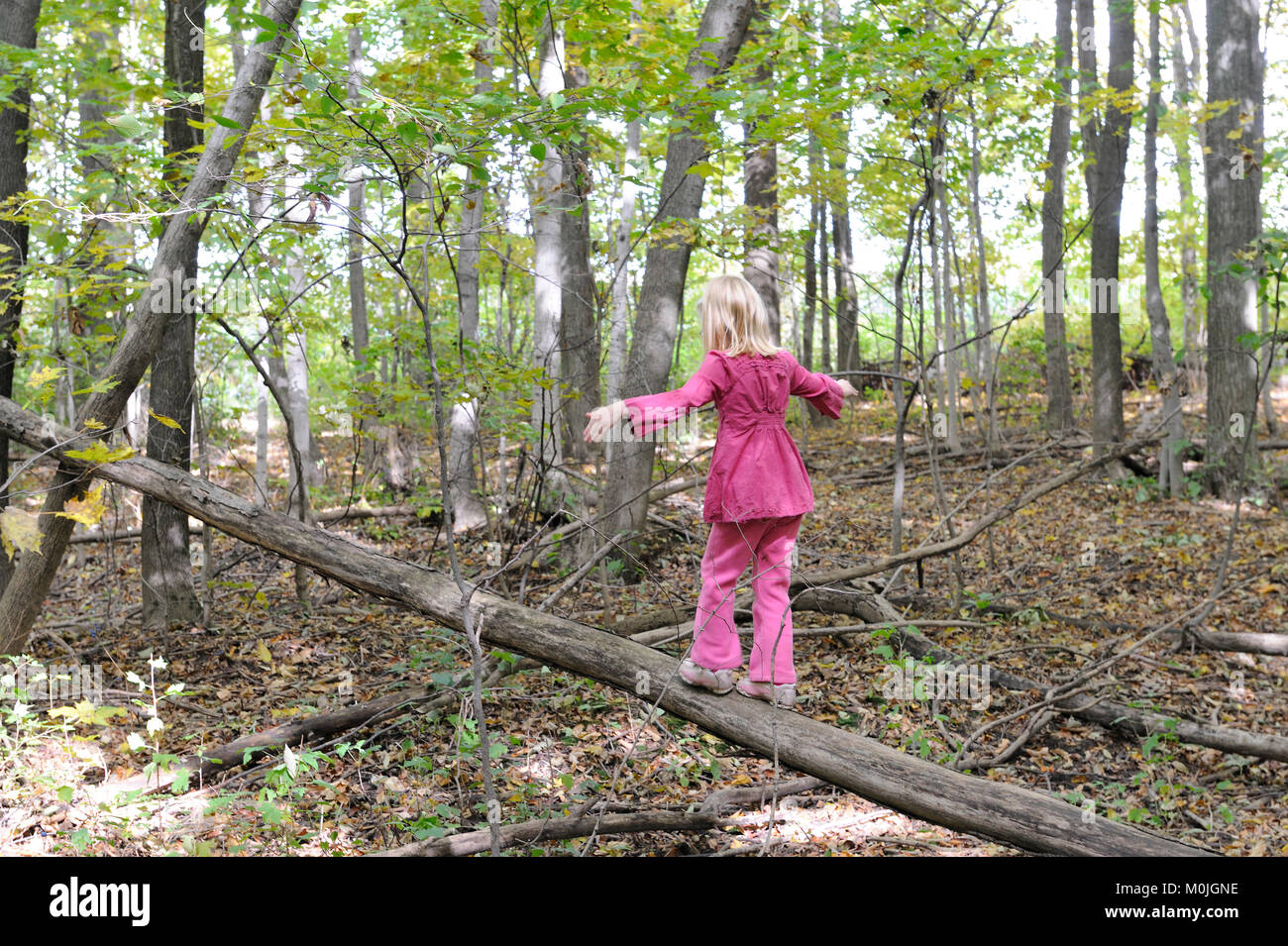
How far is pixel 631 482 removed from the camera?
7.28m

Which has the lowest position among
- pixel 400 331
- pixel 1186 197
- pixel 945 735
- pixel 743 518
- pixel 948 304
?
pixel 945 735

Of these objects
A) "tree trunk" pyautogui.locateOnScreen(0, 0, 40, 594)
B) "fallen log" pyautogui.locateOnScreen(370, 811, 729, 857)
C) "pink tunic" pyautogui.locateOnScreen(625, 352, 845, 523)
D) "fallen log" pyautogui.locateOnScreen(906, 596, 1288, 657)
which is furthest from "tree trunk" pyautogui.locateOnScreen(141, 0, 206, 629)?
"fallen log" pyautogui.locateOnScreen(906, 596, 1288, 657)

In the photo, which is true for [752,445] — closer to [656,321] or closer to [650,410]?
[650,410]

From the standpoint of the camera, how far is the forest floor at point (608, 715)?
12.0 feet

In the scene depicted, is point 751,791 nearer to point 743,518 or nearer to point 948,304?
point 743,518

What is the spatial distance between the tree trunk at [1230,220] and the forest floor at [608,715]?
1.22m

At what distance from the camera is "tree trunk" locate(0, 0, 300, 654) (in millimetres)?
4754

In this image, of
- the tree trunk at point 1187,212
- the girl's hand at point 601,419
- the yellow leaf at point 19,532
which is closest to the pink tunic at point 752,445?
the girl's hand at point 601,419

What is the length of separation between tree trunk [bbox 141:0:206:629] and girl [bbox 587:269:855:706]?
3.77 meters

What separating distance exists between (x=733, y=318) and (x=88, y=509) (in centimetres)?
335

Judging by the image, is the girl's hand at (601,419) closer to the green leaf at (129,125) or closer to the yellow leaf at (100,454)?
the green leaf at (129,125)

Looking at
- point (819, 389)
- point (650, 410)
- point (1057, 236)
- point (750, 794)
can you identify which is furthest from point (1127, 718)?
point (1057, 236)

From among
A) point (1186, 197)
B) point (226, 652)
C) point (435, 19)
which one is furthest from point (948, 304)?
point (1186, 197)

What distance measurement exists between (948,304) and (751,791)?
844cm
